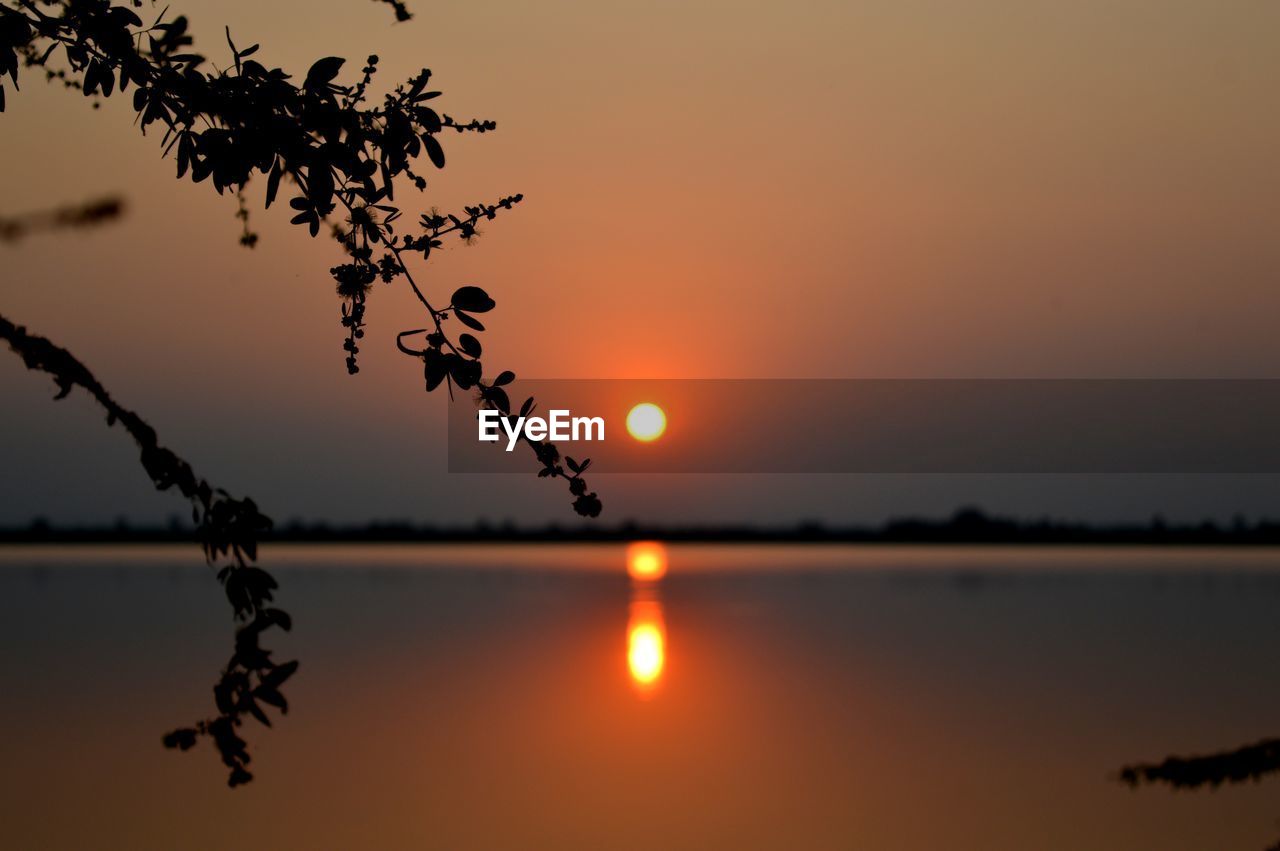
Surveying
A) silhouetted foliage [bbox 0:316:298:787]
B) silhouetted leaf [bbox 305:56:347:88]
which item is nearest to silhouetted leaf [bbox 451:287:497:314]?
silhouetted leaf [bbox 305:56:347:88]

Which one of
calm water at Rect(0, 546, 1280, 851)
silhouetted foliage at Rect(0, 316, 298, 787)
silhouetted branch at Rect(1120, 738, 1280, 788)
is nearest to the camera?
silhouetted branch at Rect(1120, 738, 1280, 788)

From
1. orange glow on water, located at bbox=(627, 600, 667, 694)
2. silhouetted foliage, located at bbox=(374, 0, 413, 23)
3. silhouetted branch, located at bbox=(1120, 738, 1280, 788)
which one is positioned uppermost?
silhouetted foliage, located at bbox=(374, 0, 413, 23)

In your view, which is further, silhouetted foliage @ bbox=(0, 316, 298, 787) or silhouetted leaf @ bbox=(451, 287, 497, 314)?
silhouetted leaf @ bbox=(451, 287, 497, 314)

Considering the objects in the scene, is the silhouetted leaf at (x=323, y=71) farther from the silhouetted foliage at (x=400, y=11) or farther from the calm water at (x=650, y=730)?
the calm water at (x=650, y=730)

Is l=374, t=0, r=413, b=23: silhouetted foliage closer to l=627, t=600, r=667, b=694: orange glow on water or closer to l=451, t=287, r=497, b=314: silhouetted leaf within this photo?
l=451, t=287, r=497, b=314: silhouetted leaf

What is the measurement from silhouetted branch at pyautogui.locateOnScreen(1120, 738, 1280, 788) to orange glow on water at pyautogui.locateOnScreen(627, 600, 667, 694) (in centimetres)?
3009

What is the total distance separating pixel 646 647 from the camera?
41.9 meters

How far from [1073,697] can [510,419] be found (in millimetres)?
29523

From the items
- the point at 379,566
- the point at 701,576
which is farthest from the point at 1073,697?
the point at 379,566

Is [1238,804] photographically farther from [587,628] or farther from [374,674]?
[587,628]

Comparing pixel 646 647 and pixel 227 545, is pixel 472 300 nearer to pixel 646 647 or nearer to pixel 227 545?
pixel 227 545

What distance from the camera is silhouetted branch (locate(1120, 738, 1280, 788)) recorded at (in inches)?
55.2

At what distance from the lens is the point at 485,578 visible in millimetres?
92625

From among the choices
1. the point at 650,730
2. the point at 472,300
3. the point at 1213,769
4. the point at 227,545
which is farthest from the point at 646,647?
the point at 1213,769
